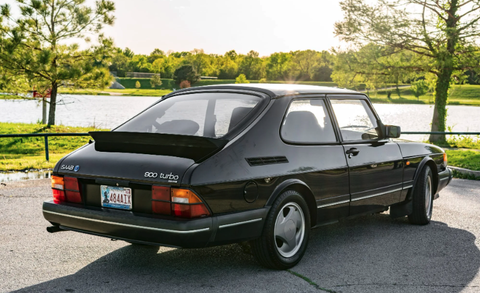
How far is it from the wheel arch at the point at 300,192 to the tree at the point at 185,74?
344ft

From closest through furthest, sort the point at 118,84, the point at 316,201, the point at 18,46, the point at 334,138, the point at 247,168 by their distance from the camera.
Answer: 1. the point at 247,168
2. the point at 316,201
3. the point at 334,138
4. the point at 18,46
5. the point at 118,84

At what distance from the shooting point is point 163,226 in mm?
3898

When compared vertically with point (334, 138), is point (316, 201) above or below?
below

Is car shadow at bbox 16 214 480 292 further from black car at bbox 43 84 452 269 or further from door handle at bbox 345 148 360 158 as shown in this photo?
door handle at bbox 345 148 360 158

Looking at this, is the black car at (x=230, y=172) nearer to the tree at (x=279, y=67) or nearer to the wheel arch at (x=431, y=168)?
the wheel arch at (x=431, y=168)

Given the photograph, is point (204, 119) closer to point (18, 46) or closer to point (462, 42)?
point (462, 42)

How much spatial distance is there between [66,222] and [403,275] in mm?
2910

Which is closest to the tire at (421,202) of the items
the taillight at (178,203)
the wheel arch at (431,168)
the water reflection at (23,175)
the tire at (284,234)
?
the wheel arch at (431,168)

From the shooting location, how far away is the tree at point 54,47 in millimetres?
26141

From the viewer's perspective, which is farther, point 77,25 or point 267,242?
point 77,25

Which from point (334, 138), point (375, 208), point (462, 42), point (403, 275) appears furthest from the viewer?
point (462, 42)

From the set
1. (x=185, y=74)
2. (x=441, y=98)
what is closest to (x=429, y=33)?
(x=441, y=98)

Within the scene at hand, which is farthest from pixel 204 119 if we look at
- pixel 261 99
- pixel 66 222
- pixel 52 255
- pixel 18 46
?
pixel 18 46

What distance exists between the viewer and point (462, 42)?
75.1ft
